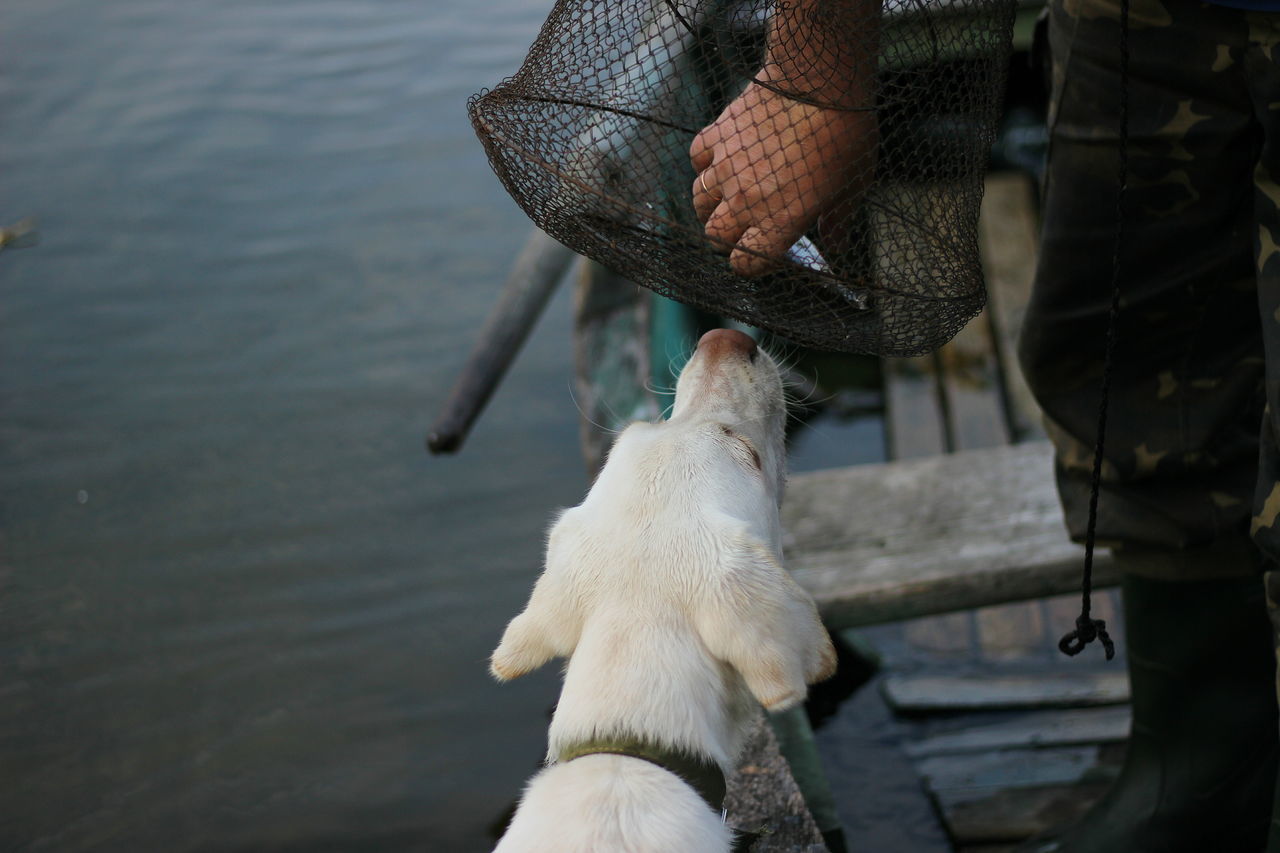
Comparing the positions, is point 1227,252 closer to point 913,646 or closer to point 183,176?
point 913,646

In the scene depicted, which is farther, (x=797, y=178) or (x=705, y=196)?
(x=705, y=196)

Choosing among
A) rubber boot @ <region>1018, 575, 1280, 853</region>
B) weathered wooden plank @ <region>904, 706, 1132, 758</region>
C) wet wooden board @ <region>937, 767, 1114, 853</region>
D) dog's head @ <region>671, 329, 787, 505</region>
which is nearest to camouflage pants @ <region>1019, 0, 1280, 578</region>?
rubber boot @ <region>1018, 575, 1280, 853</region>

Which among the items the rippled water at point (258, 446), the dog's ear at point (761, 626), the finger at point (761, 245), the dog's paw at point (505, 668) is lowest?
the rippled water at point (258, 446)

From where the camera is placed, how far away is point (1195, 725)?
2.78 m

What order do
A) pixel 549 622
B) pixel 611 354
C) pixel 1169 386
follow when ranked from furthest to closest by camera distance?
pixel 611 354, pixel 1169 386, pixel 549 622

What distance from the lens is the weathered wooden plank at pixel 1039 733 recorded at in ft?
11.7

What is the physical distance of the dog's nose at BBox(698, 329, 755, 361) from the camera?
97.7 inches

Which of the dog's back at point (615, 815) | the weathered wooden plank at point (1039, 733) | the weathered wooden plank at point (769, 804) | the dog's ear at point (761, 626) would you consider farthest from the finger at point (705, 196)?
the weathered wooden plank at point (1039, 733)

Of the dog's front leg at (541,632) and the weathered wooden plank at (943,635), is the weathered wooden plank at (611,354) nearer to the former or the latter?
the weathered wooden plank at (943,635)

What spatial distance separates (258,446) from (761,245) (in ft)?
14.8

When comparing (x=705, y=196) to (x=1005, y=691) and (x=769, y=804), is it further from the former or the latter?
(x=1005, y=691)

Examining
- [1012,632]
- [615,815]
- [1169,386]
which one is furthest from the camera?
[1012,632]

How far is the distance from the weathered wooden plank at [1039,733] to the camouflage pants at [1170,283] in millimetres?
1118

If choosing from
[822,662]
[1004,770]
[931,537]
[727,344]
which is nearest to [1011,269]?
[931,537]
